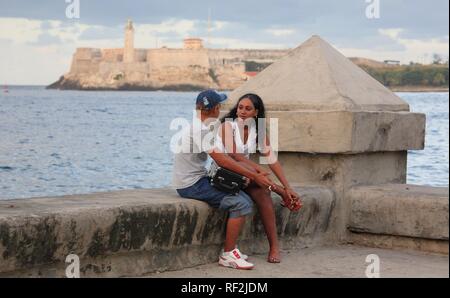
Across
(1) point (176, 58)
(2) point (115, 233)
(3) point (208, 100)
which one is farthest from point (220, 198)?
(1) point (176, 58)

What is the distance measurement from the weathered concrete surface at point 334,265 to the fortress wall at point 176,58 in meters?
112

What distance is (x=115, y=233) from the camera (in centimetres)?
463

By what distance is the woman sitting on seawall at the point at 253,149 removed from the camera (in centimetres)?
532

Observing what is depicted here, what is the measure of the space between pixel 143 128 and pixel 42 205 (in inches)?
2174

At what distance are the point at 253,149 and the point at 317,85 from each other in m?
1.00

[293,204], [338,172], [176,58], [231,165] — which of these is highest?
[176,58]

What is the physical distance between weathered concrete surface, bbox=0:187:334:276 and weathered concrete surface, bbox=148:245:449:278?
131mm

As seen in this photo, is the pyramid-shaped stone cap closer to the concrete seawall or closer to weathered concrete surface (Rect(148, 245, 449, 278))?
the concrete seawall

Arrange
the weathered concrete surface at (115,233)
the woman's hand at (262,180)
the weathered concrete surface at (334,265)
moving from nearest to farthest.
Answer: the weathered concrete surface at (115,233) → the weathered concrete surface at (334,265) → the woman's hand at (262,180)

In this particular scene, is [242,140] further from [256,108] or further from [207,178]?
[207,178]

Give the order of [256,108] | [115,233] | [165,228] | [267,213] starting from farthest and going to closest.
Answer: [256,108], [267,213], [165,228], [115,233]

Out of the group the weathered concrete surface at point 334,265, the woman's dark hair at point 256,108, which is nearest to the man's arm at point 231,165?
the woman's dark hair at point 256,108

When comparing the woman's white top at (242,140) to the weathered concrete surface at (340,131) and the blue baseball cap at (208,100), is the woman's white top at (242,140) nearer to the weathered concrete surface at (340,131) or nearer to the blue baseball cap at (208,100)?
the blue baseball cap at (208,100)
